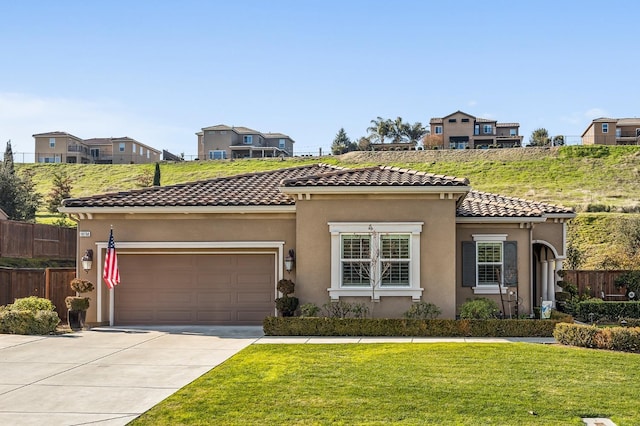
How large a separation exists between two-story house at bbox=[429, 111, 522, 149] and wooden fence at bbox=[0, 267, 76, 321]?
7053 cm

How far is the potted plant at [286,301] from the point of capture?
1786 centimetres

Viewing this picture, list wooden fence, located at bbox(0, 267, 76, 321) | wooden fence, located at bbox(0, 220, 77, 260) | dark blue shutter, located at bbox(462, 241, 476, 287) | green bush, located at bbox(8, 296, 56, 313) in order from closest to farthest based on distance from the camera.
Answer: green bush, located at bbox(8, 296, 56, 313) < dark blue shutter, located at bbox(462, 241, 476, 287) < wooden fence, located at bbox(0, 267, 76, 321) < wooden fence, located at bbox(0, 220, 77, 260)

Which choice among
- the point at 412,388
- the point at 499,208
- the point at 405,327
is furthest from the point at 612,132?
the point at 412,388

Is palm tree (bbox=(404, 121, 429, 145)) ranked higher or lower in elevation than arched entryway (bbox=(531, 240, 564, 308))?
higher

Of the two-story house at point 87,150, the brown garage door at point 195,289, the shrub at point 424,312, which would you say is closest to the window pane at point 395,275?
the shrub at point 424,312

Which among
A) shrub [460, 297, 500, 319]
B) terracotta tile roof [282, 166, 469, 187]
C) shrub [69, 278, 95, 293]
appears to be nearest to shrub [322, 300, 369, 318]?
shrub [460, 297, 500, 319]

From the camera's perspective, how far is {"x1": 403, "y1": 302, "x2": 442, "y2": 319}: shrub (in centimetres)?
1767

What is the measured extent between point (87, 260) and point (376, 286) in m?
7.50

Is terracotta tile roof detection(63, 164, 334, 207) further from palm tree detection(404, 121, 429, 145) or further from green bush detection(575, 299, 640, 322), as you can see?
palm tree detection(404, 121, 429, 145)

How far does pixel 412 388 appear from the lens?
10.5 m

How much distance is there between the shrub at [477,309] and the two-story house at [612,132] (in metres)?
71.3

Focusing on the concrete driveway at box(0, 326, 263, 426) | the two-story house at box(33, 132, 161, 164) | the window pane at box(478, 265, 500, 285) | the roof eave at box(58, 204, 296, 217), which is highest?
the two-story house at box(33, 132, 161, 164)

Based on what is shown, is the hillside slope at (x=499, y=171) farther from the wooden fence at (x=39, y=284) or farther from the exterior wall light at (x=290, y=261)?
the exterior wall light at (x=290, y=261)

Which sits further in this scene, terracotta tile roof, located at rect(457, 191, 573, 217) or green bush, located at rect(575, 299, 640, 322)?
green bush, located at rect(575, 299, 640, 322)
